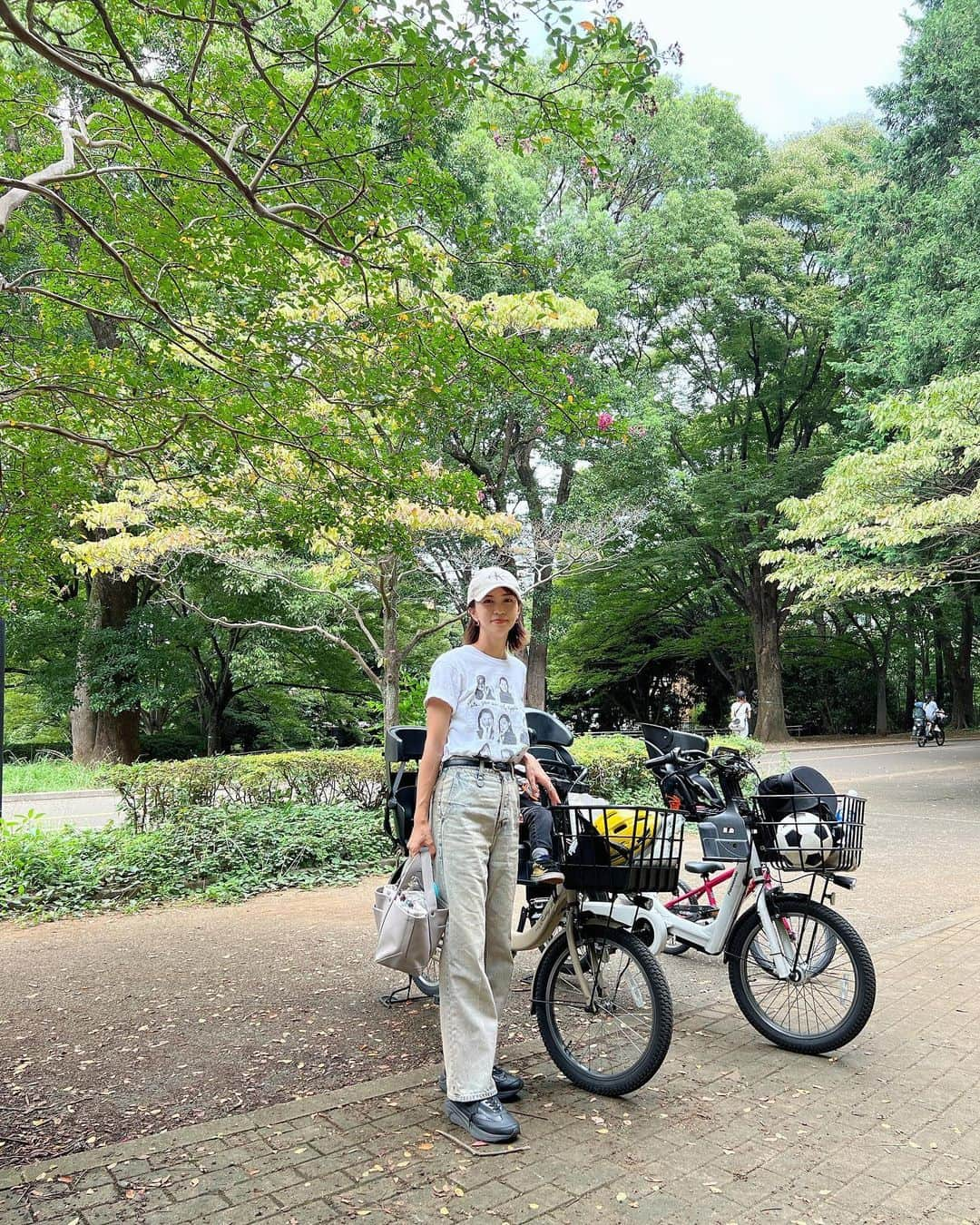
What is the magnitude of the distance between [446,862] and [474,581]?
3.29 ft

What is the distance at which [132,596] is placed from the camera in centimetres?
1973

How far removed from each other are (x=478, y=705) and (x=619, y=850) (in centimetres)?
73

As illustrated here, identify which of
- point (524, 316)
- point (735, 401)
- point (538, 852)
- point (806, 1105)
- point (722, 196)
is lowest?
point (806, 1105)

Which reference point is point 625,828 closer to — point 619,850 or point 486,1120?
point 619,850

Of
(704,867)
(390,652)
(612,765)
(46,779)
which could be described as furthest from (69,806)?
(704,867)

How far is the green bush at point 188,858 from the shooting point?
6523mm

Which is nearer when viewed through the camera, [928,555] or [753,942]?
[753,942]

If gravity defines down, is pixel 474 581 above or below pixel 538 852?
above

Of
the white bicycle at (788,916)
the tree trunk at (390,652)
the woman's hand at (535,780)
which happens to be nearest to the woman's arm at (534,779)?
the woman's hand at (535,780)

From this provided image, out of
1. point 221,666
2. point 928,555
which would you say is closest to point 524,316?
point 928,555

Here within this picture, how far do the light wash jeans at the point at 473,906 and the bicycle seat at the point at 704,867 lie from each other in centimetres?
109

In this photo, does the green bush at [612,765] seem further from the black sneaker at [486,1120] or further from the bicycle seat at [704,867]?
the black sneaker at [486,1120]

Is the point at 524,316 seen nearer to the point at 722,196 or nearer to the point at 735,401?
the point at 722,196

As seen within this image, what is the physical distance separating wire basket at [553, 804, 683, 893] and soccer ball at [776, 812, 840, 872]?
0.64 m
